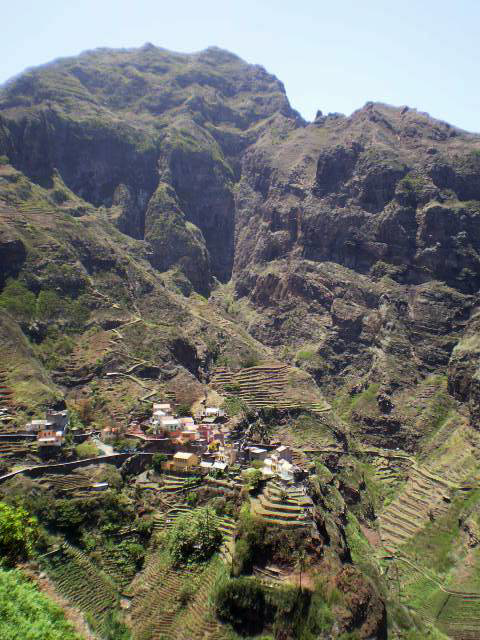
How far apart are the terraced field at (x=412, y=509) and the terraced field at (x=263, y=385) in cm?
1711

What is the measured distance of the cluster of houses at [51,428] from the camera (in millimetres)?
58250

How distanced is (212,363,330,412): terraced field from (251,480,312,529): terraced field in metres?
37.7

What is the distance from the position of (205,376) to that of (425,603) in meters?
48.0

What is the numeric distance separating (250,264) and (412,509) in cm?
8641

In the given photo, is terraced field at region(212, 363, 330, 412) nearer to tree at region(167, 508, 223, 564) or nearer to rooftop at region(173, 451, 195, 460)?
rooftop at region(173, 451, 195, 460)

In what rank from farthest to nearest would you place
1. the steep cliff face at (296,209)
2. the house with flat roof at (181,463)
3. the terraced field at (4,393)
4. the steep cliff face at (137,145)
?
the steep cliff face at (137,145)
the steep cliff face at (296,209)
the terraced field at (4,393)
the house with flat roof at (181,463)

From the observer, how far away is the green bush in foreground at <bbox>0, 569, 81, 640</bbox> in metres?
28.5

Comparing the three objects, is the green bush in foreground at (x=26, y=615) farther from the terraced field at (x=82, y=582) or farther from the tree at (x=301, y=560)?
the tree at (x=301, y=560)

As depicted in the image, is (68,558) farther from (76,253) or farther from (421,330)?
(421,330)

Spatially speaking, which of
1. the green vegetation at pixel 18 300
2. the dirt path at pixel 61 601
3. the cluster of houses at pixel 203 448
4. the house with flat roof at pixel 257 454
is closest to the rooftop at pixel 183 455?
the cluster of houses at pixel 203 448

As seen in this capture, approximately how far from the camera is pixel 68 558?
44938mm

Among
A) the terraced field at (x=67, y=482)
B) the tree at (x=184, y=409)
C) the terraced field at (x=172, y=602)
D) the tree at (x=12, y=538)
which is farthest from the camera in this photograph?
the tree at (x=184, y=409)

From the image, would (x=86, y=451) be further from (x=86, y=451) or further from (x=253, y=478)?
(x=253, y=478)

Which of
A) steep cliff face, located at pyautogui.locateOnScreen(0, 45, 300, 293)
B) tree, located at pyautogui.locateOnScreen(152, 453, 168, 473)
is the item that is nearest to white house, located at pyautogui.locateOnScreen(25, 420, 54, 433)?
tree, located at pyautogui.locateOnScreen(152, 453, 168, 473)
